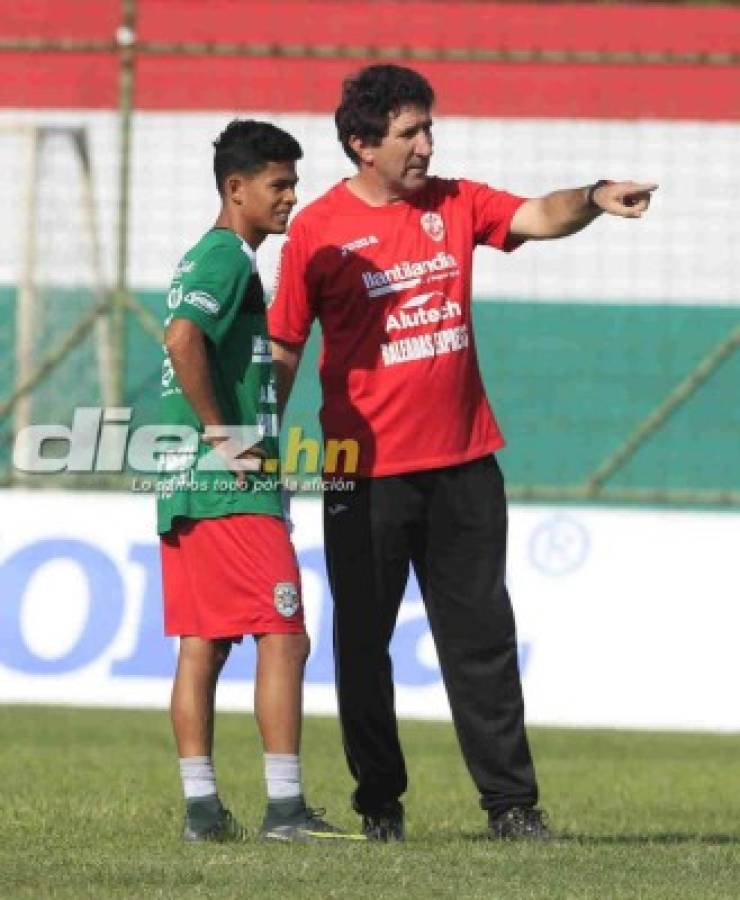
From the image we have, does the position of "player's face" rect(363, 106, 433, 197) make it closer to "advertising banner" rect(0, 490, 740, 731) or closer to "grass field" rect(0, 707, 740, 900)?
"grass field" rect(0, 707, 740, 900)

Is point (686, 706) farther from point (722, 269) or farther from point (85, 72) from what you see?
point (85, 72)

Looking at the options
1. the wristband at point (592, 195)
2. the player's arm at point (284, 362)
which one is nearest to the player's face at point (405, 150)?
the wristband at point (592, 195)

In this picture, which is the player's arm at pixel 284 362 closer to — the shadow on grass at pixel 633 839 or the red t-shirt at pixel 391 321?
the red t-shirt at pixel 391 321

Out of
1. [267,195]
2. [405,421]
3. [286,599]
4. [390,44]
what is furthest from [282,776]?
[390,44]

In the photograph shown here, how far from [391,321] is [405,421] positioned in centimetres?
30

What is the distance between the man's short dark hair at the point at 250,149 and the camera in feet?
24.9

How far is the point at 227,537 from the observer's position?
746 centimetres

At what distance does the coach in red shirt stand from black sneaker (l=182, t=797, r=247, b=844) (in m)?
0.53

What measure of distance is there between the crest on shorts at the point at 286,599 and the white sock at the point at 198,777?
0.48 meters

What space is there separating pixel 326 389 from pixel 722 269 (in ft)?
37.3

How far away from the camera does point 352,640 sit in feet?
25.8

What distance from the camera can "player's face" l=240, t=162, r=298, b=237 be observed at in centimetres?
759

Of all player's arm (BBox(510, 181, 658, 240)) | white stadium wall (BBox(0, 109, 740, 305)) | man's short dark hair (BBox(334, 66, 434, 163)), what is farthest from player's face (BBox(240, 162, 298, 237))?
white stadium wall (BBox(0, 109, 740, 305))

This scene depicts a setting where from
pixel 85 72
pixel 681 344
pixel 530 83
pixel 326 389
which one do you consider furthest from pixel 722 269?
pixel 326 389
